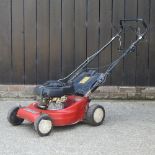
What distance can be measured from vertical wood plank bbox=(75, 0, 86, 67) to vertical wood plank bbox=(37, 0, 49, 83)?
0.47 meters

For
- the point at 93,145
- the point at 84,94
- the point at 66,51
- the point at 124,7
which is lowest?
the point at 93,145

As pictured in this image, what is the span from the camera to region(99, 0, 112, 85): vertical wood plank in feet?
25.6

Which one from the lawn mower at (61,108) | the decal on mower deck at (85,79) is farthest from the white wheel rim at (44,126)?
the decal on mower deck at (85,79)

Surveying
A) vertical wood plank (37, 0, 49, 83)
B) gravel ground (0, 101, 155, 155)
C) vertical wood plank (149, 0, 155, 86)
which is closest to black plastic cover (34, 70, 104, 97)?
gravel ground (0, 101, 155, 155)

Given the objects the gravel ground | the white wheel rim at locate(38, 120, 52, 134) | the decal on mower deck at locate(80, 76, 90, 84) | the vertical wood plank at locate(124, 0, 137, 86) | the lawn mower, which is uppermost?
the vertical wood plank at locate(124, 0, 137, 86)

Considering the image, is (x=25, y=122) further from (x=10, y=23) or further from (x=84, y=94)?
(x=10, y=23)

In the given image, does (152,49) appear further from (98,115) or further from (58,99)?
(58,99)

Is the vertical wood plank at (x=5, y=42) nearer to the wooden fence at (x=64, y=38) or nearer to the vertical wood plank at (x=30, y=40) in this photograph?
the wooden fence at (x=64, y=38)

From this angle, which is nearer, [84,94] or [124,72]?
[84,94]

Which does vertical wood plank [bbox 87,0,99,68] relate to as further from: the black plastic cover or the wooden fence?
the black plastic cover

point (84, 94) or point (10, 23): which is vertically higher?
point (10, 23)

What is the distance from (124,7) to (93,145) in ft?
10.1

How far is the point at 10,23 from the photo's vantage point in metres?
7.82

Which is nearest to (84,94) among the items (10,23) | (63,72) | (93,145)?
(93,145)
